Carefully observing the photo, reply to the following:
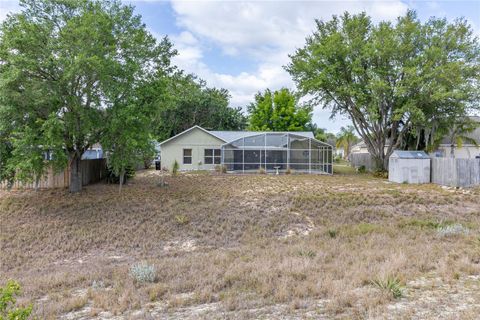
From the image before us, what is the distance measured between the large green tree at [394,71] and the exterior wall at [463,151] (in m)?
3.78

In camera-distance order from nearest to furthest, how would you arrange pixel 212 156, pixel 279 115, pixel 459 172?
pixel 459 172 < pixel 212 156 < pixel 279 115

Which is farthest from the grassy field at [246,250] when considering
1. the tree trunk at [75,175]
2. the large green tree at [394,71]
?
the large green tree at [394,71]

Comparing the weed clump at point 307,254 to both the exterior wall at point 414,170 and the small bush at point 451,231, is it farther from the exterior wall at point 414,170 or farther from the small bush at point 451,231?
the exterior wall at point 414,170

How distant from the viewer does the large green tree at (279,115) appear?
3741 cm

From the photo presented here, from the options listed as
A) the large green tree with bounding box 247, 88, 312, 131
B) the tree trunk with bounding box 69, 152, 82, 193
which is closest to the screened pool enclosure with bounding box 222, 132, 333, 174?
the tree trunk with bounding box 69, 152, 82, 193

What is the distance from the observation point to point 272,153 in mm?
22625

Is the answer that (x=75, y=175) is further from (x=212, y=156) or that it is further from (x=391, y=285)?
(x=391, y=285)

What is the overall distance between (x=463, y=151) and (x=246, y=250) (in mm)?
24553

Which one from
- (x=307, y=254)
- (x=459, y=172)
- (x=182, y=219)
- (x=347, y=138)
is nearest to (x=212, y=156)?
(x=182, y=219)

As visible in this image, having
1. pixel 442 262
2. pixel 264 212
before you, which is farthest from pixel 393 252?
pixel 264 212

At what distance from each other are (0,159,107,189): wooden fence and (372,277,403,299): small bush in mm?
11764

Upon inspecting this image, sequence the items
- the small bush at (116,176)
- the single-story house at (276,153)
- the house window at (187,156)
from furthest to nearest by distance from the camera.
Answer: the house window at (187,156), the single-story house at (276,153), the small bush at (116,176)

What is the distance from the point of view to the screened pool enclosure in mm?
22500

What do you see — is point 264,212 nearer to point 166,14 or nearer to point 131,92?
point 131,92
